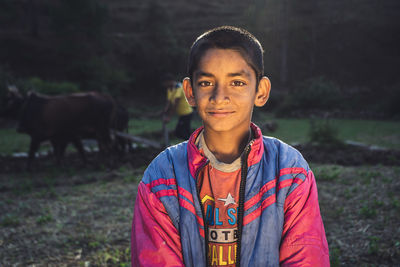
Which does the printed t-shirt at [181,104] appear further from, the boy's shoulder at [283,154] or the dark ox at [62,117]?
the boy's shoulder at [283,154]

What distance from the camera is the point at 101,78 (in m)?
23.2

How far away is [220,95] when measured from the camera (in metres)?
1.68

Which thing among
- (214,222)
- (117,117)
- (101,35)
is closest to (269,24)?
(101,35)

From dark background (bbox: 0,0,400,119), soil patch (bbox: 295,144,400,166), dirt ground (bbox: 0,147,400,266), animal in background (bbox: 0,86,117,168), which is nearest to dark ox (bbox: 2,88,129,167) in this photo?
animal in background (bbox: 0,86,117,168)

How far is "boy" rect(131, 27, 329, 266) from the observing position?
1.58m

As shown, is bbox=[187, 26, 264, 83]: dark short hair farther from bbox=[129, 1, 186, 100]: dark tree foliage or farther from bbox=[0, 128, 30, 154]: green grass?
bbox=[129, 1, 186, 100]: dark tree foliage

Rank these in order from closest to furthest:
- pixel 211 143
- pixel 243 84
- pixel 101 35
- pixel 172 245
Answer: pixel 172 245 < pixel 243 84 < pixel 211 143 < pixel 101 35

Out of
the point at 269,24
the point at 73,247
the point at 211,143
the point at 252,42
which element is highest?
the point at 269,24

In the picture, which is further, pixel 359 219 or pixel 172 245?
pixel 359 219

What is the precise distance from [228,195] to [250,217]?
Answer: 0.16 meters

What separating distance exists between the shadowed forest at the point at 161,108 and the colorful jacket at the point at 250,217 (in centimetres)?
175

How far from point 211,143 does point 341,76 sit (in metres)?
31.0

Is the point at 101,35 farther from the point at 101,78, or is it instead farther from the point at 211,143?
the point at 211,143

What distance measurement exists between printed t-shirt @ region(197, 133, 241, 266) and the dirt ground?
1.80 m
